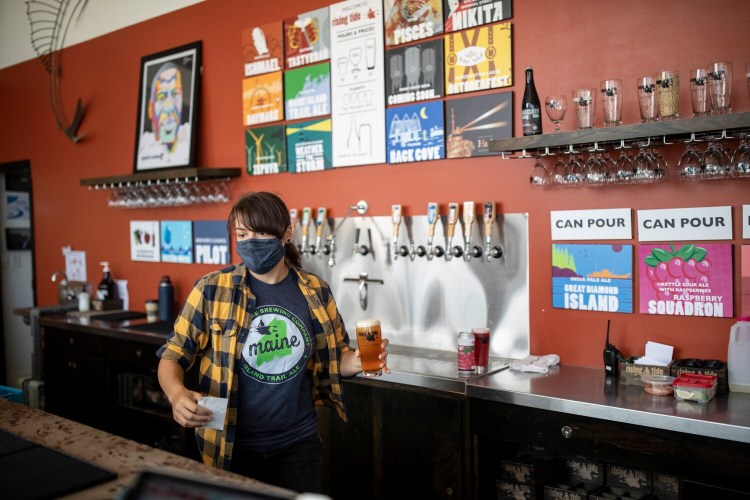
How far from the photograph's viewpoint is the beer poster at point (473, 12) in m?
3.48

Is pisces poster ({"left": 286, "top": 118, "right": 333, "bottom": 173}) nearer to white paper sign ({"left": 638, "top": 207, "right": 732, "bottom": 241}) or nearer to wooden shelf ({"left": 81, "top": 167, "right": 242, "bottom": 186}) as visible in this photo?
wooden shelf ({"left": 81, "top": 167, "right": 242, "bottom": 186})

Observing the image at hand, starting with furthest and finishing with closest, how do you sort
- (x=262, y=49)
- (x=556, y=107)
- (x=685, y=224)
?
(x=262, y=49) < (x=556, y=107) < (x=685, y=224)

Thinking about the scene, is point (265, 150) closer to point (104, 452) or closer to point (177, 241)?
point (177, 241)

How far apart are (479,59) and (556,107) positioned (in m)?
0.62

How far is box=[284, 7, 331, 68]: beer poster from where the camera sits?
4.24 m

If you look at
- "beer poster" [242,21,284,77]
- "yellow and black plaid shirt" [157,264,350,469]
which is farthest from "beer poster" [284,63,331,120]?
"yellow and black plaid shirt" [157,264,350,469]

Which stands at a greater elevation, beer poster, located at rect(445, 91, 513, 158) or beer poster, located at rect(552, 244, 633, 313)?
beer poster, located at rect(445, 91, 513, 158)

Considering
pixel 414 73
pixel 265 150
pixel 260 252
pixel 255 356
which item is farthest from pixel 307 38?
pixel 255 356

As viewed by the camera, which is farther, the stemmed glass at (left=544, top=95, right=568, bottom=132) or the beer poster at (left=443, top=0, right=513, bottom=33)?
the beer poster at (left=443, top=0, right=513, bottom=33)

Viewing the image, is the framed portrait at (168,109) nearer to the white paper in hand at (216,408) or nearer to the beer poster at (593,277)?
the beer poster at (593,277)

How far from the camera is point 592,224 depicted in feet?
10.6

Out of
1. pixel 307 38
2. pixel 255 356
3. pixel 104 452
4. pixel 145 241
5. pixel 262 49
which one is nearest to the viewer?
pixel 104 452

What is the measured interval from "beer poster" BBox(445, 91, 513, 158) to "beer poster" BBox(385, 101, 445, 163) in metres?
0.05

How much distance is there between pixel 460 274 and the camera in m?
3.70
